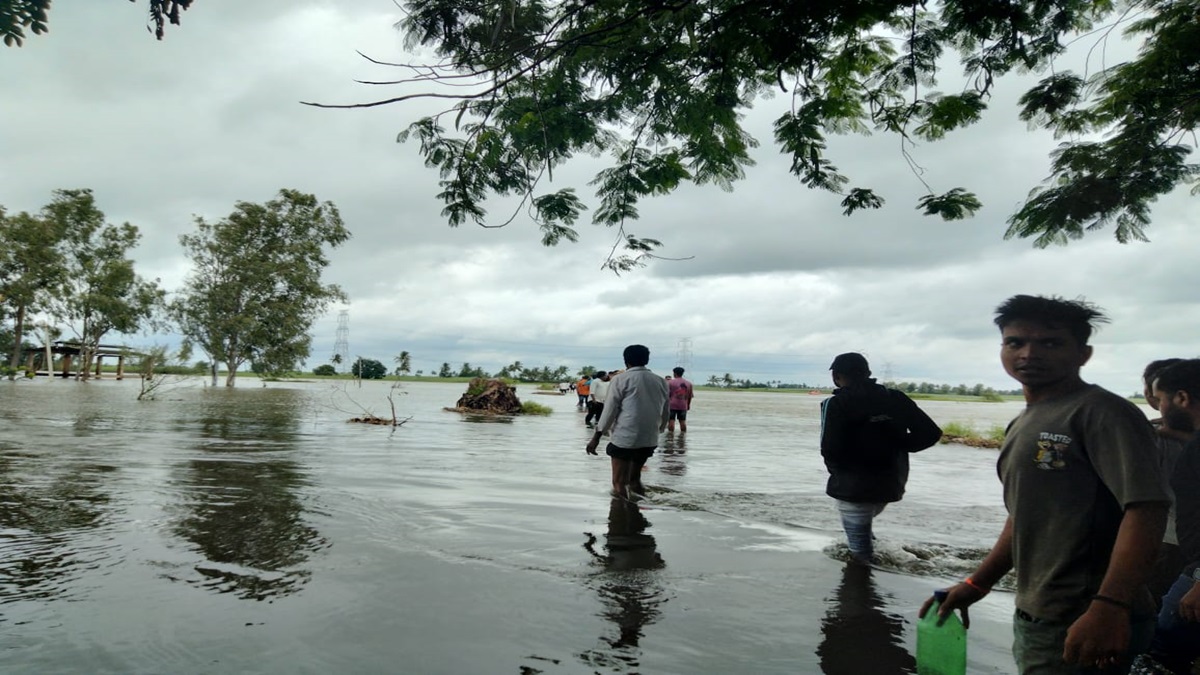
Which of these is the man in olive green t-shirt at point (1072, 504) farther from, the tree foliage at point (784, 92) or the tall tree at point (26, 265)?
the tall tree at point (26, 265)

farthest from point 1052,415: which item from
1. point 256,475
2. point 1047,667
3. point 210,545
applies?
point 256,475

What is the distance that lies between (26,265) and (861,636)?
2263 inches

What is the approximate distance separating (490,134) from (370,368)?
397ft

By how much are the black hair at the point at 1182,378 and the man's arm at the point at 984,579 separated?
4.92 feet

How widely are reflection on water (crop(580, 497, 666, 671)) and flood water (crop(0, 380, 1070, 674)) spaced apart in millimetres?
24

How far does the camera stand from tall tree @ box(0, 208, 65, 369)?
148 ft

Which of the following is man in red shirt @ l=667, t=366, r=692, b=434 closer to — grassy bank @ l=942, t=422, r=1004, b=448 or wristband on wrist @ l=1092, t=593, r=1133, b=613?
grassy bank @ l=942, t=422, r=1004, b=448

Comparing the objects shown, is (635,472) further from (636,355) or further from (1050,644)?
(1050,644)

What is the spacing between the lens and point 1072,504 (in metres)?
2.27

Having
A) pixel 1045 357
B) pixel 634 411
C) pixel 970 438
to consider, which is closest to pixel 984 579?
pixel 1045 357

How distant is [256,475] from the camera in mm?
9664

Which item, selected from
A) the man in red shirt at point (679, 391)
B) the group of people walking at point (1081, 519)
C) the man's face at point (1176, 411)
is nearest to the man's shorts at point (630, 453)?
the man's face at point (1176, 411)

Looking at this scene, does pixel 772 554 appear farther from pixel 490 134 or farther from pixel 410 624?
pixel 490 134

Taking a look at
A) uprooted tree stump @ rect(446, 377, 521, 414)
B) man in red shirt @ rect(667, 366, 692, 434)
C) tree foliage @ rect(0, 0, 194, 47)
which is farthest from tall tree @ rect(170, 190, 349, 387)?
tree foliage @ rect(0, 0, 194, 47)
